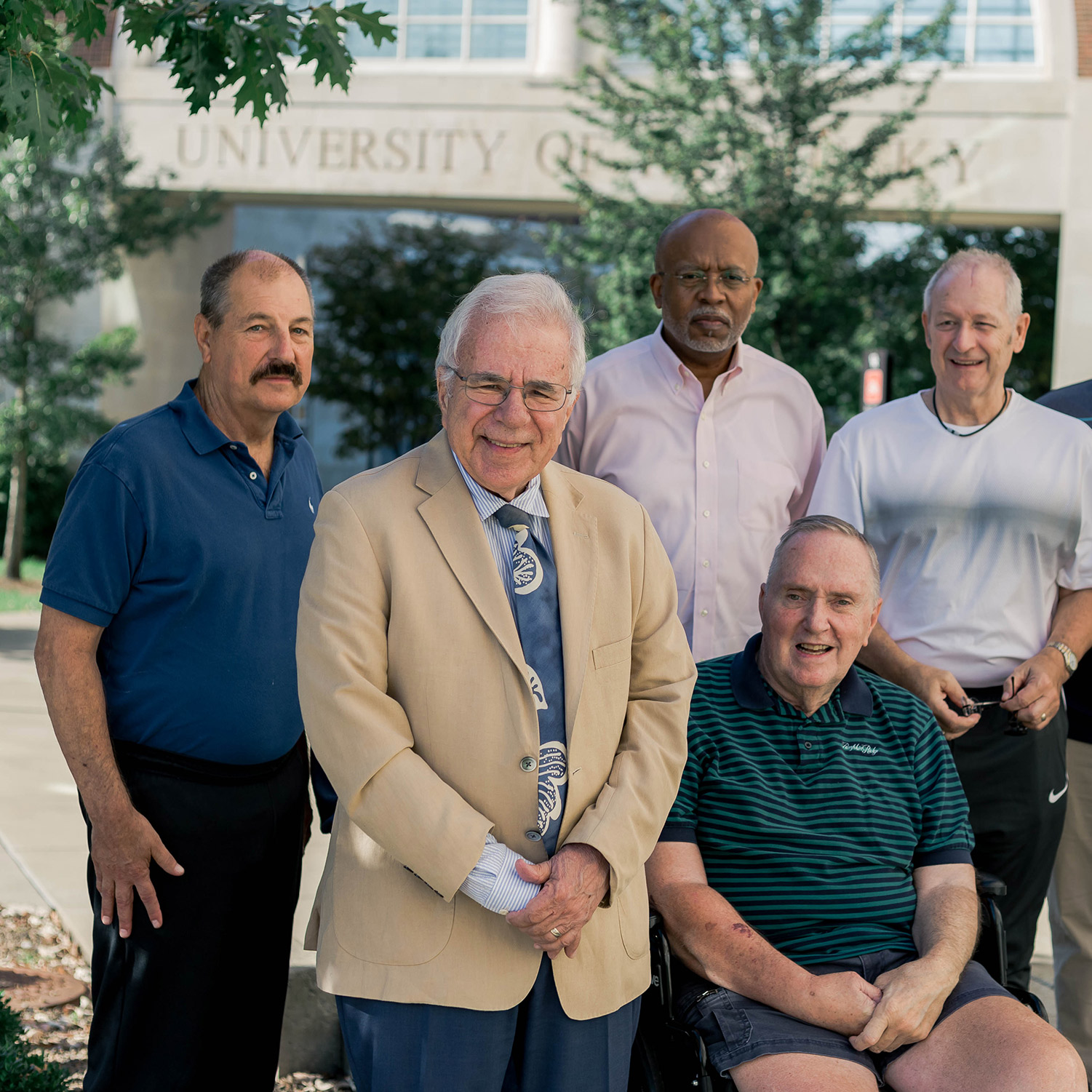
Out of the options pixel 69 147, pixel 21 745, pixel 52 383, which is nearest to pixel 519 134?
pixel 69 147

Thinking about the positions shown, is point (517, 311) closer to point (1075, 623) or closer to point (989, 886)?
point (989, 886)

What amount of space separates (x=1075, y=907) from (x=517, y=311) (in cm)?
272

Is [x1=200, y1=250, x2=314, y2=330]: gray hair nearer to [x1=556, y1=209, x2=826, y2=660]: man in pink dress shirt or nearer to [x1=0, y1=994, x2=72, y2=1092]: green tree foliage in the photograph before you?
[x1=556, y1=209, x2=826, y2=660]: man in pink dress shirt

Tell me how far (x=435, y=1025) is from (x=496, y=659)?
656 millimetres

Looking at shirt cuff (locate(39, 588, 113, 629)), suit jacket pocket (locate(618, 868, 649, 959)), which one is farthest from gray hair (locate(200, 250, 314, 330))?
suit jacket pocket (locate(618, 868, 649, 959))

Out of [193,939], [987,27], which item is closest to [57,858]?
[193,939]

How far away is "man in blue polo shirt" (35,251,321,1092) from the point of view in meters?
2.59

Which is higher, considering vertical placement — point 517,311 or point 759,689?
point 517,311

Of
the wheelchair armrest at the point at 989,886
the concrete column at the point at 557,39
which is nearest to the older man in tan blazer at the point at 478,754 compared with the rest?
the wheelchair armrest at the point at 989,886

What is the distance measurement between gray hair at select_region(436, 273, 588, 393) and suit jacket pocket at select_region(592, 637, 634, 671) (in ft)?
1.60

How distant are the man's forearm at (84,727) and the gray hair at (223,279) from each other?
0.86 metres

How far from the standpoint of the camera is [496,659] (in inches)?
86.1

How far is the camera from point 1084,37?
15727 mm

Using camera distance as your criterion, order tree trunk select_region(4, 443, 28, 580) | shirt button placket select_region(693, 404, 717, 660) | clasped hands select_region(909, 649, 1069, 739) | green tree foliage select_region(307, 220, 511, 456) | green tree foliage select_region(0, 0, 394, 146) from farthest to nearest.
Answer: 1. green tree foliage select_region(307, 220, 511, 456)
2. tree trunk select_region(4, 443, 28, 580)
3. shirt button placket select_region(693, 404, 717, 660)
4. clasped hands select_region(909, 649, 1069, 739)
5. green tree foliage select_region(0, 0, 394, 146)
